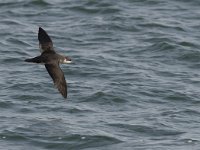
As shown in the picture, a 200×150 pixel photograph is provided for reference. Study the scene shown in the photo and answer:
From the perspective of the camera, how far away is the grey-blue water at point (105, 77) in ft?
71.5

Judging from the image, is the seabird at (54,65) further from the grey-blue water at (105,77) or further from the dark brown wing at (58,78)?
the grey-blue water at (105,77)

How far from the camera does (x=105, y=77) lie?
26000mm

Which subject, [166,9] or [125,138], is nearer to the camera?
[125,138]

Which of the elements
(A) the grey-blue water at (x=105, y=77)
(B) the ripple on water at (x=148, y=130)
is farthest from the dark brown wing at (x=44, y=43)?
(B) the ripple on water at (x=148, y=130)

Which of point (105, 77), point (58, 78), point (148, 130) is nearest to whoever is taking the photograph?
point (58, 78)

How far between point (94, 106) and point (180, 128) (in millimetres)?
2555

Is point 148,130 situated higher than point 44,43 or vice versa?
point 44,43

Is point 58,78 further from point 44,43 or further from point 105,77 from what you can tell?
point 105,77

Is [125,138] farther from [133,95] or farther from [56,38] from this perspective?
[56,38]

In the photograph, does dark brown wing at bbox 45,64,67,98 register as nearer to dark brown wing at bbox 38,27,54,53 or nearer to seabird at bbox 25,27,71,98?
seabird at bbox 25,27,71,98

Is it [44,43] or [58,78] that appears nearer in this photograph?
[58,78]

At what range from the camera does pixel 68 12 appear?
3130cm

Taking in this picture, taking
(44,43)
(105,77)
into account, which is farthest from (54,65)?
(105,77)

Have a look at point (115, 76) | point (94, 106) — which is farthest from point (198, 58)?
point (94, 106)
